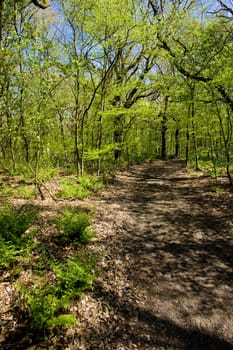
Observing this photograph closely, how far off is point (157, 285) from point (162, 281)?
0.55ft

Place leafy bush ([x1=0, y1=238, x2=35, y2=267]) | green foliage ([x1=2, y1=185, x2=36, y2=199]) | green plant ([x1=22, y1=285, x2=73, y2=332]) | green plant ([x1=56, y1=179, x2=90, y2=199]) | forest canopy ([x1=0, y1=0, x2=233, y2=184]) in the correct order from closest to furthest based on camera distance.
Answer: green plant ([x1=22, y1=285, x2=73, y2=332])
leafy bush ([x1=0, y1=238, x2=35, y2=267])
forest canopy ([x1=0, y1=0, x2=233, y2=184])
green foliage ([x1=2, y1=185, x2=36, y2=199])
green plant ([x1=56, y1=179, x2=90, y2=199])

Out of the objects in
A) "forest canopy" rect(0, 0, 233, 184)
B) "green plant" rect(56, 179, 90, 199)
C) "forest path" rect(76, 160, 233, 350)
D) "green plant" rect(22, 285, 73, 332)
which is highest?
"forest canopy" rect(0, 0, 233, 184)

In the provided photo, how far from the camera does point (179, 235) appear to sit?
6.62 meters

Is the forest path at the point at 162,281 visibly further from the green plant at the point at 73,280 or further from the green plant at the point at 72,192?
the green plant at the point at 72,192

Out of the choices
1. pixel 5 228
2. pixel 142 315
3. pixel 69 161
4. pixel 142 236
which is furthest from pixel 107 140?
pixel 142 315

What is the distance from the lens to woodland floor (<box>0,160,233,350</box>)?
331 cm

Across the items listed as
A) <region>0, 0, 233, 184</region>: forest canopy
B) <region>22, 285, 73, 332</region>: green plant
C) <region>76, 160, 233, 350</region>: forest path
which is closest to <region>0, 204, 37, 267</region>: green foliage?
<region>22, 285, 73, 332</region>: green plant

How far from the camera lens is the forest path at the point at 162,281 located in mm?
3383

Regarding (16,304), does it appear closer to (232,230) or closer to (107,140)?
(232,230)

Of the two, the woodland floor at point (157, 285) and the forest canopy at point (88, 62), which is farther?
the forest canopy at point (88, 62)

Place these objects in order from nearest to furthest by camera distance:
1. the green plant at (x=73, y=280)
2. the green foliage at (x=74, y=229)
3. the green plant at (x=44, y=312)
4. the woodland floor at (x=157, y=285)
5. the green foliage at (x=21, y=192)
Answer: the green plant at (x=44, y=312)
the woodland floor at (x=157, y=285)
the green plant at (x=73, y=280)
the green foliage at (x=74, y=229)
the green foliage at (x=21, y=192)

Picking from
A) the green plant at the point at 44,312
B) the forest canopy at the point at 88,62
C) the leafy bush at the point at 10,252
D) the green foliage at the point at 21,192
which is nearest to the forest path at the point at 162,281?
the green plant at the point at 44,312

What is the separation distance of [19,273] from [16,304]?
726 millimetres

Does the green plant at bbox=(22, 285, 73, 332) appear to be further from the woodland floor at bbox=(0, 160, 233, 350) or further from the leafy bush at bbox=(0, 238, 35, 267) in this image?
the leafy bush at bbox=(0, 238, 35, 267)
